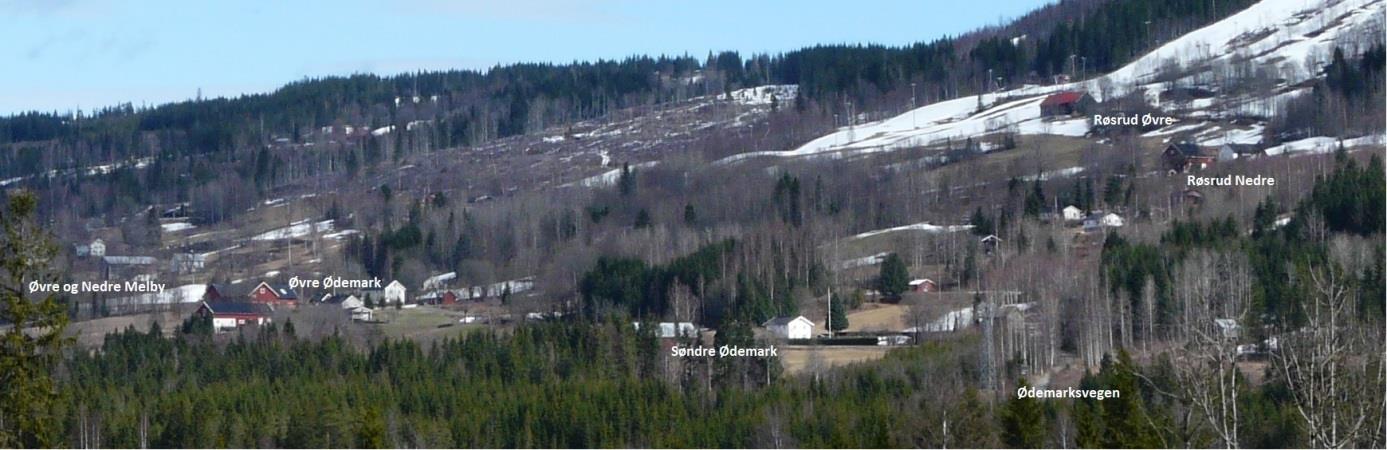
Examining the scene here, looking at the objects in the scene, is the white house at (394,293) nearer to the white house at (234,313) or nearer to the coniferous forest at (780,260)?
the coniferous forest at (780,260)

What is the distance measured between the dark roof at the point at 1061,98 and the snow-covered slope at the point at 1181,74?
0.93 meters

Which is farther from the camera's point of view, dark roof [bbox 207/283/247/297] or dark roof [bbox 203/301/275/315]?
dark roof [bbox 207/283/247/297]

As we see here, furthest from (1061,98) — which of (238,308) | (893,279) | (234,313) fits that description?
(234,313)

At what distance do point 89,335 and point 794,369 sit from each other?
25.1 m

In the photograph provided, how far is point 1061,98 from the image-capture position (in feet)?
367

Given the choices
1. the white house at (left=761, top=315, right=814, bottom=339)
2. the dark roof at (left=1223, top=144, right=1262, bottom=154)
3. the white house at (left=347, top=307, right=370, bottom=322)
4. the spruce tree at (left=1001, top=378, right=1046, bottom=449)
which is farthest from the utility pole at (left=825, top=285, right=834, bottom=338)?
the dark roof at (left=1223, top=144, right=1262, bottom=154)

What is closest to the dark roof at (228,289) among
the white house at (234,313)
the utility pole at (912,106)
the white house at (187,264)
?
the white house at (234,313)

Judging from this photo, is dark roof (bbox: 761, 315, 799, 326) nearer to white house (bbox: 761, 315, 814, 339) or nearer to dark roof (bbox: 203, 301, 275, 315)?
white house (bbox: 761, 315, 814, 339)

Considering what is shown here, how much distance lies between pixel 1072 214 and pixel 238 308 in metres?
32.1

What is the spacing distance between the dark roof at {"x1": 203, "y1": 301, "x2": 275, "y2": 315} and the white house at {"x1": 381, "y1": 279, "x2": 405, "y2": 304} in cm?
540

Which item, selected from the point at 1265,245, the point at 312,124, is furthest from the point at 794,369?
the point at 312,124

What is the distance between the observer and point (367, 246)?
313 ft

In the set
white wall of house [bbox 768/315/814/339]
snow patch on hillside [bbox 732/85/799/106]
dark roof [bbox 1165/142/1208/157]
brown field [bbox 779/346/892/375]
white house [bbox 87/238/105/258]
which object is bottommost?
brown field [bbox 779/346/892/375]

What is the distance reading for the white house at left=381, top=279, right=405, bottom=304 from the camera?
75.7 meters
